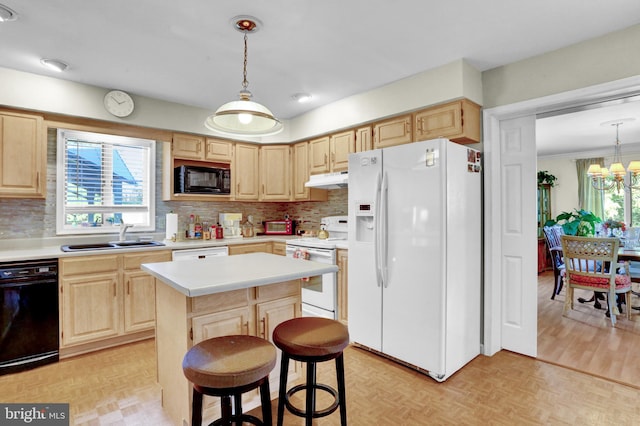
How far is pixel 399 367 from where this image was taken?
8.84ft

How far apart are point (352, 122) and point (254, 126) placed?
1623 millimetres

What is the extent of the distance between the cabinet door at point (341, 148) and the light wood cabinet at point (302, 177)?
49 centimetres

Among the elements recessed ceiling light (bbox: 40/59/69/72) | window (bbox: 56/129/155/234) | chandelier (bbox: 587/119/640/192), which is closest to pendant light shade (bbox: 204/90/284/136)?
recessed ceiling light (bbox: 40/59/69/72)

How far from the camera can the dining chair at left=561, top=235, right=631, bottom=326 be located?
3609mm

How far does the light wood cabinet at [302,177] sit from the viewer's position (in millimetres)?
4312

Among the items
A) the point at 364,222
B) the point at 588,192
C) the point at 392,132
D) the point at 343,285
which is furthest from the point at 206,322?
the point at 588,192

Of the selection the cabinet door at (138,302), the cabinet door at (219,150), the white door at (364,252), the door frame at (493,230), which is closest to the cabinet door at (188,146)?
the cabinet door at (219,150)

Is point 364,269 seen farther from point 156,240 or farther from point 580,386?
point 156,240

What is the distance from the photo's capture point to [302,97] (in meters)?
3.65

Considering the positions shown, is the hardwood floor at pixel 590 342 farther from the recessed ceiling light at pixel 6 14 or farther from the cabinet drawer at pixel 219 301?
the recessed ceiling light at pixel 6 14

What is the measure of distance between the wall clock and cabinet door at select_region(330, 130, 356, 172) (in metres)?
2.19

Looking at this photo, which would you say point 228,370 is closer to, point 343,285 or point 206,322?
point 206,322

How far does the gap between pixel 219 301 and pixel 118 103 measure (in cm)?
265

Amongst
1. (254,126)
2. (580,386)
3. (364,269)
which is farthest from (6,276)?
(580,386)
